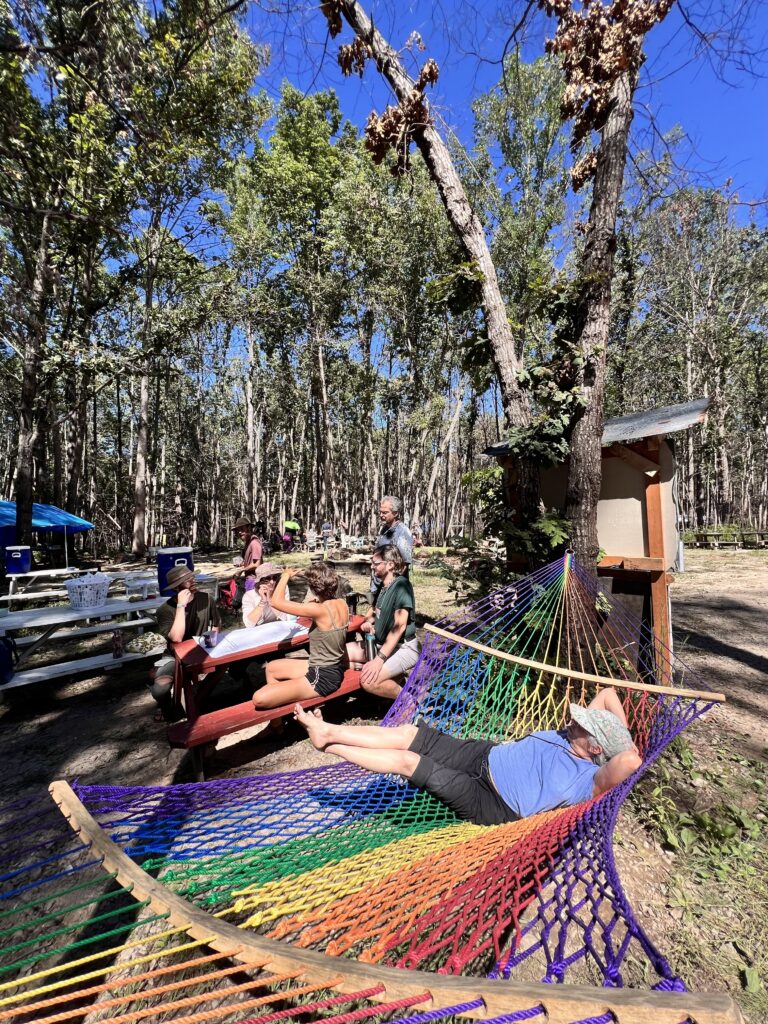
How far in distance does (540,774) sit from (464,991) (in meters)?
1.48

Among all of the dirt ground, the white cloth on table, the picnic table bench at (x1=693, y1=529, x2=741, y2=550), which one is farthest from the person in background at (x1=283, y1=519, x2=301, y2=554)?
the picnic table bench at (x1=693, y1=529, x2=741, y2=550)

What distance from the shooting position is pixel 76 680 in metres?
4.62

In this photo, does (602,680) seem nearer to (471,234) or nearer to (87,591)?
(471,234)

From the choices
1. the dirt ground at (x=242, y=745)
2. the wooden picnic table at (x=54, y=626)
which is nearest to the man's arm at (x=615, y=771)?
the dirt ground at (x=242, y=745)

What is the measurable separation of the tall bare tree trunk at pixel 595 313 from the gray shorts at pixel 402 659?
136cm

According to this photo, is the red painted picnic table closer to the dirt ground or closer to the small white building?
the dirt ground

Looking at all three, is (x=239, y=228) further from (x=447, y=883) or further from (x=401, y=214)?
(x=447, y=883)

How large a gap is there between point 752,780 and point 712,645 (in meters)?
3.08

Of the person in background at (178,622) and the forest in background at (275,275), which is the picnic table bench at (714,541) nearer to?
the forest in background at (275,275)

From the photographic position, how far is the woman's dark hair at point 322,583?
3.16m

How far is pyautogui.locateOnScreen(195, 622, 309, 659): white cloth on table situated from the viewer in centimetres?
326

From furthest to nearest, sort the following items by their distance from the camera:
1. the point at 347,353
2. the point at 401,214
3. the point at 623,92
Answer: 1. the point at 347,353
2. the point at 401,214
3. the point at 623,92

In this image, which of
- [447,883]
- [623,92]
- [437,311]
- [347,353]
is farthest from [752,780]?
[347,353]

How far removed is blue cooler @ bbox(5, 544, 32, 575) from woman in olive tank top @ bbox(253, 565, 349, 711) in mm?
8682
